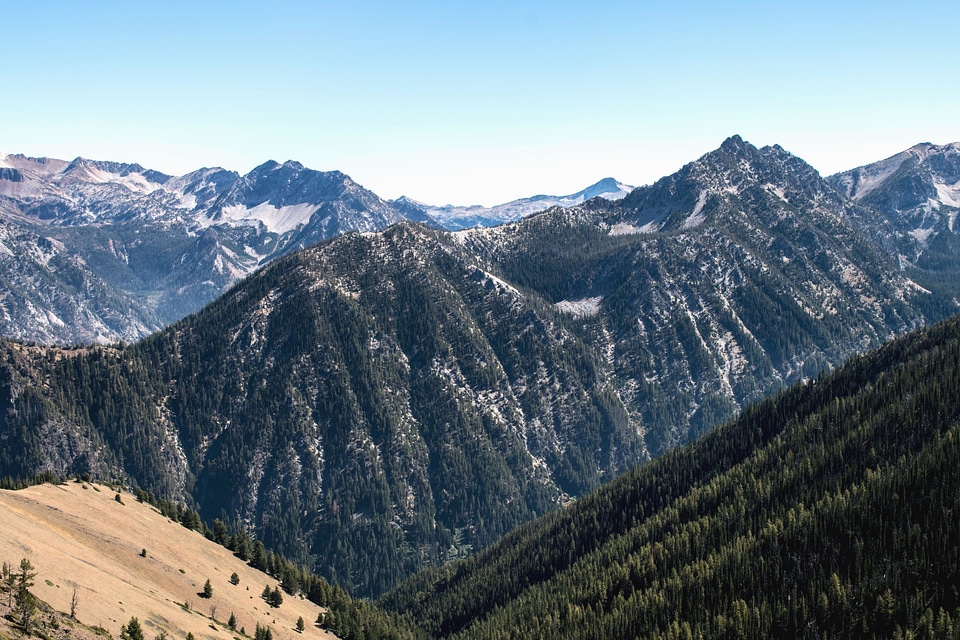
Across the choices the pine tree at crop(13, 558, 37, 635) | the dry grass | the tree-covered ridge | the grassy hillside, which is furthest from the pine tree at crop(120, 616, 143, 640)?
the tree-covered ridge

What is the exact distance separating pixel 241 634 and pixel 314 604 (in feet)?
187

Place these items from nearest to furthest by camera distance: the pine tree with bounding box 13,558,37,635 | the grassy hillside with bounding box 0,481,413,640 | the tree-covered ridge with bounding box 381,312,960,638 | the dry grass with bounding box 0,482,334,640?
1. the pine tree with bounding box 13,558,37,635
2. the grassy hillside with bounding box 0,481,413,640
3. the dry grass with bounding box 0,482,334,640
4. the tree-covered ridge with bounding box 381,312,960,638

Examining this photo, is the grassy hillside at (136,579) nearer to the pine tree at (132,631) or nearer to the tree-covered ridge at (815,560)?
the pine tree at (132,631)

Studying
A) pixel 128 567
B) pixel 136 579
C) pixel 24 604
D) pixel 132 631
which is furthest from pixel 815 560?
pixel 24 604

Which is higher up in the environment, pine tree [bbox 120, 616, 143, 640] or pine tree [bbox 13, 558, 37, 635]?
pine tree [bbox 13, 558, 37, 635]

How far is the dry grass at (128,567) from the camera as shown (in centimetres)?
10431

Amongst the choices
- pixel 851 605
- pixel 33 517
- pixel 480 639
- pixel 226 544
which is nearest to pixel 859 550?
pixel 851 605

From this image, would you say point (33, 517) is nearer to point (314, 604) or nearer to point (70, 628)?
point (70, 628)

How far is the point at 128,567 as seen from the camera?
137750mm

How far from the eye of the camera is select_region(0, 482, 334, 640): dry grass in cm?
10431

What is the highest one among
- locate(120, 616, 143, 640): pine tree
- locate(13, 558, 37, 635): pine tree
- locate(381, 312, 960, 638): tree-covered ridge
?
locate(13, 558, 37, 635): pine tree

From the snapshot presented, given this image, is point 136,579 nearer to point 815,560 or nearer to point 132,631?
point 132,631

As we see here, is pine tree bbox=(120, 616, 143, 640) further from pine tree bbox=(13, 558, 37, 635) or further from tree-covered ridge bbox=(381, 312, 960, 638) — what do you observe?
tree-covered ridge bbox=(381, 312, 960, 638)

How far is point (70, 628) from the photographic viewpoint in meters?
86.9
